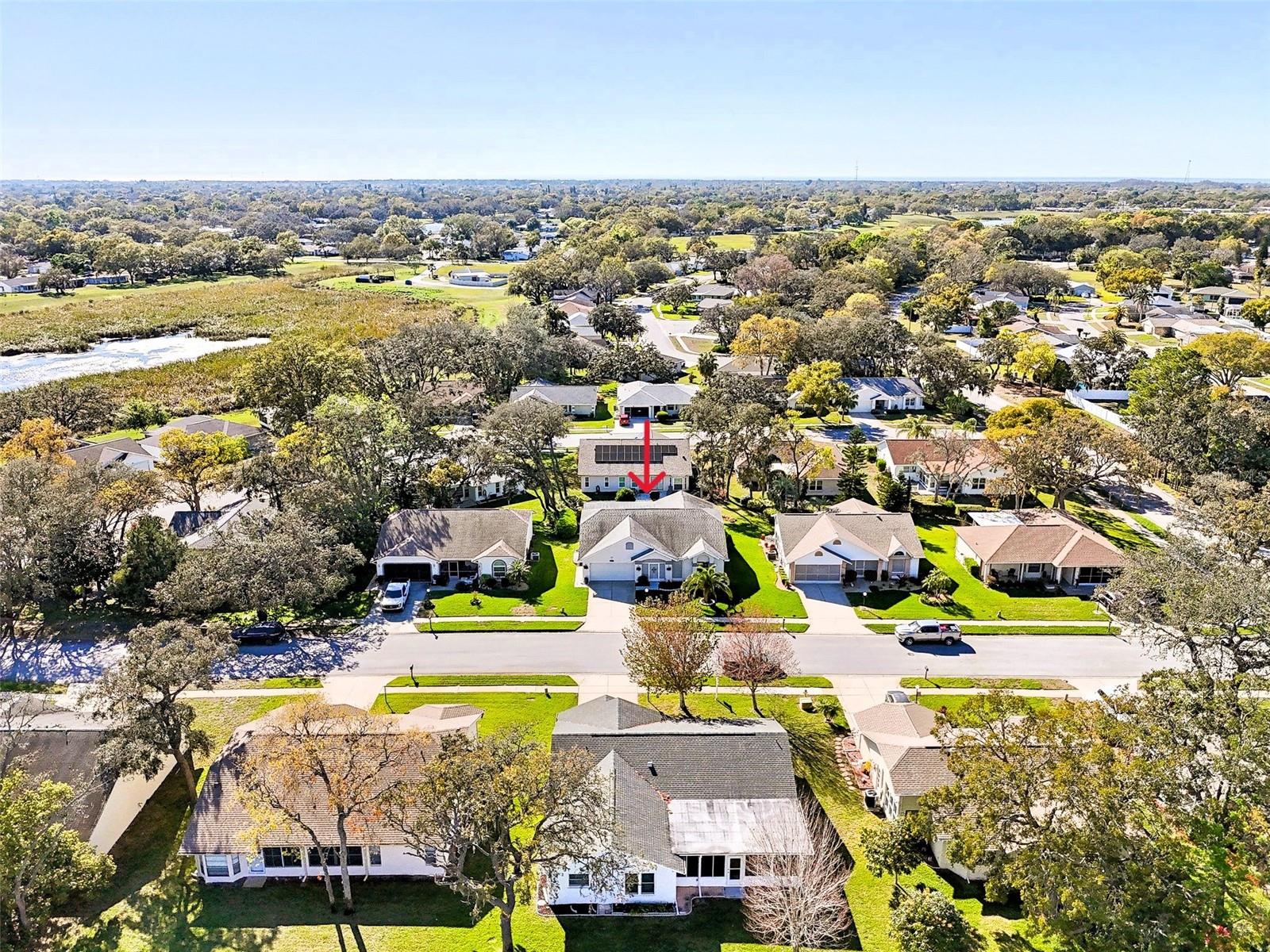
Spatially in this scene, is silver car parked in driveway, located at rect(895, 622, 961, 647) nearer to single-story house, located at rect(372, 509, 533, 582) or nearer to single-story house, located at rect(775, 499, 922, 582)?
single-story house, located at rect(775, 499, 922, 582)

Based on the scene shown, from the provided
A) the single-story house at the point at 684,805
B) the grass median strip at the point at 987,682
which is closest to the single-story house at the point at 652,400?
the grass median strip at the point at 987,682

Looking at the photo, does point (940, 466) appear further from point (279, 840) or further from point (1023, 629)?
point (279, 840)

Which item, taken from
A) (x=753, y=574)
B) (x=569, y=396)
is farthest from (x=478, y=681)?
(x=569, y=396)

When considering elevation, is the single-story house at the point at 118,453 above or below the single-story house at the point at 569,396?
below

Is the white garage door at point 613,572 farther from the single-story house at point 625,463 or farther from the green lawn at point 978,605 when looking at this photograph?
the single-story house at point 625,463

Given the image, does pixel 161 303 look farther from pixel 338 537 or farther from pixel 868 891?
pixel 868 891

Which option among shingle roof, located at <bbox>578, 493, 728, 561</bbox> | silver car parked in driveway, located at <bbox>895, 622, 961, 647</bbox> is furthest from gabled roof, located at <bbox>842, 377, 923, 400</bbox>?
silver car parked in driveway, located at <bbox>895, 622, 961, 647</bbox>

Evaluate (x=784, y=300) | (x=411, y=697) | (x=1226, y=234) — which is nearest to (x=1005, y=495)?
(x=411, y=697)
